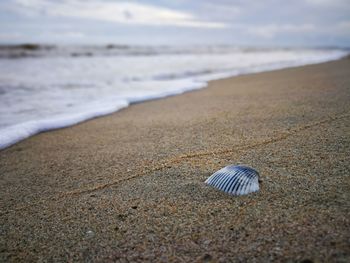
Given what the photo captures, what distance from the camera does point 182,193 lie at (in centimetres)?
206

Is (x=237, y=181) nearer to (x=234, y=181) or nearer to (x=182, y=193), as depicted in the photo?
(x=234, y=181)

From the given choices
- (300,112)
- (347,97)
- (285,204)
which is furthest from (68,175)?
(347,97)

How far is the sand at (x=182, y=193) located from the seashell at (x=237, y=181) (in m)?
0.05

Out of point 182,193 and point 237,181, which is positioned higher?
point 237,181

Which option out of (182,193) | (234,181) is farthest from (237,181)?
(182,193)

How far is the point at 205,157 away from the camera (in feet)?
8.56

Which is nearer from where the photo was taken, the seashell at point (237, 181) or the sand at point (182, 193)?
the sand at point (182, 193)

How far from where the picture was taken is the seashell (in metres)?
1.95

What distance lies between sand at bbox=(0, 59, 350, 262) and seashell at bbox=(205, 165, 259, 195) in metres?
0.05

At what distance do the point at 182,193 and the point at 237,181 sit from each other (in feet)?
1.14

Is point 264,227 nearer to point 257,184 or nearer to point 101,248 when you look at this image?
point 257,184

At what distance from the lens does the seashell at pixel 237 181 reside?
1952 mm

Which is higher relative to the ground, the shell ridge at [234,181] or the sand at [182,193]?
the shell ridge at [234,181]

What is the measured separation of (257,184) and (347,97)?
2.80 meters
